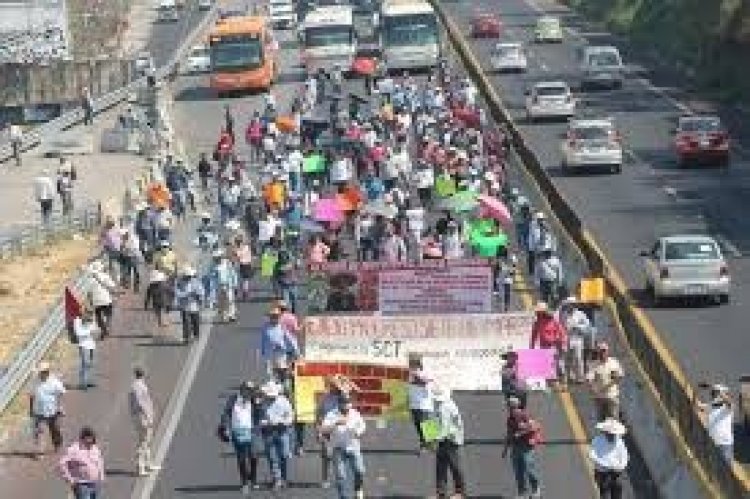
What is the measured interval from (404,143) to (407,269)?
2091 centimetres

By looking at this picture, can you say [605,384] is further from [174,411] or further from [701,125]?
[701,125]

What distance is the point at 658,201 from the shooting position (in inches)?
2061

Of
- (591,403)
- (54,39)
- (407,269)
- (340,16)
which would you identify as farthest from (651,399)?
(54,39)

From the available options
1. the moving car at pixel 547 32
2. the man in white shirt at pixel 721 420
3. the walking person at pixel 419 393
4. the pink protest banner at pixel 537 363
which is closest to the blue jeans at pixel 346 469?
the walking person at pixel 419 393

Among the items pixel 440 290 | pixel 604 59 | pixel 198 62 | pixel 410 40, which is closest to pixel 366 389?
pixel 440 290

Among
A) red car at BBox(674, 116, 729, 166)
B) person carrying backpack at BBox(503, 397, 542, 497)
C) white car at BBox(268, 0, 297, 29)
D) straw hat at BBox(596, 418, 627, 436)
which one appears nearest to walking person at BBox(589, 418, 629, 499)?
straw hat at BBox(596, 418, 627, 436)

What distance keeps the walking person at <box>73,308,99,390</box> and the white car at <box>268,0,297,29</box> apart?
268 feet

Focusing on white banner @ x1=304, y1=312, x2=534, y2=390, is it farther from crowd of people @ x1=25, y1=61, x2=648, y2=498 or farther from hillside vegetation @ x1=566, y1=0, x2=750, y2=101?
hillside vegetation @ x1=566, y1=0, x2=750, y2=101

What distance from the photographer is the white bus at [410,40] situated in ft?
272

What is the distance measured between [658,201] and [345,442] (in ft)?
95.4

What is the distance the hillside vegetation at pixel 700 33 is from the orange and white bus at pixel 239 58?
16822 mm

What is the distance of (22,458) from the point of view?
2955cm

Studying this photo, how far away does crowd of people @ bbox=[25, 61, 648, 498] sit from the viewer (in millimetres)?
24781

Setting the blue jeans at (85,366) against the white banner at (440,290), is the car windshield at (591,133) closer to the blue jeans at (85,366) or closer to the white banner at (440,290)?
the white banner at (440,290)
